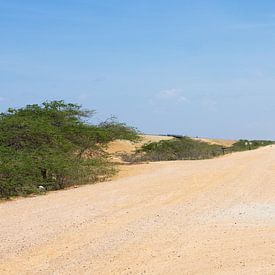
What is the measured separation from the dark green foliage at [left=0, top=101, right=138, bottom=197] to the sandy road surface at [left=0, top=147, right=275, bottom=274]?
1379 millimetres

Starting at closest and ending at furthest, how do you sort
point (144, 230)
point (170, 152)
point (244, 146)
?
point (144, 230) < point (170, 152) < point (244, 146)

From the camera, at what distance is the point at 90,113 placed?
28922 mm

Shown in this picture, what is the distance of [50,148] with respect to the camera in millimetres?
21469

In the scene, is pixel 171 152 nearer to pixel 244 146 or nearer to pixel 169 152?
pixel 169 152

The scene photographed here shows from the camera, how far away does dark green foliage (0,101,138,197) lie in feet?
58.9

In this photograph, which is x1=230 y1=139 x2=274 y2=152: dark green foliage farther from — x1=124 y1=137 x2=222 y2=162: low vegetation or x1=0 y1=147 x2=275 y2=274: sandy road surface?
x1=0 y1=147 x2=275 y2=274: sandy road surface

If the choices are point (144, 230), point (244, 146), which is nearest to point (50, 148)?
point (144, 230)

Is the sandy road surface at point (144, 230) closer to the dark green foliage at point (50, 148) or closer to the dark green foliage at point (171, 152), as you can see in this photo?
the dark green foliage at point (50, 148)

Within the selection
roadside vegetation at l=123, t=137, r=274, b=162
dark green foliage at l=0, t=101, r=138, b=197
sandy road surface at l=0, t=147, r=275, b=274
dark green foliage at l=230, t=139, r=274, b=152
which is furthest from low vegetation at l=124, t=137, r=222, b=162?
sandy road surface at l=0, t=147, r=275, b=274

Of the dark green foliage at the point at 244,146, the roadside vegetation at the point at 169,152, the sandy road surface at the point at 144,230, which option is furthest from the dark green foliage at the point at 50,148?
the dark green foliage at the point at 244,146

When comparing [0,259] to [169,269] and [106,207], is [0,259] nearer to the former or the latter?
[169,269]

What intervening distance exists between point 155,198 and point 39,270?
285 inches

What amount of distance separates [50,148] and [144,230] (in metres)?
11.3

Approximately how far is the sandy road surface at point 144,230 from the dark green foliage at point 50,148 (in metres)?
1.38
